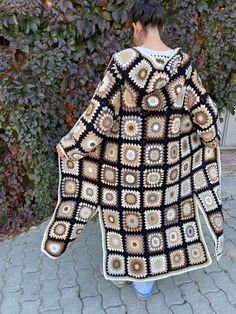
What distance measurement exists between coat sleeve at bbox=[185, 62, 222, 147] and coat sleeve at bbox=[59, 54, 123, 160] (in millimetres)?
389

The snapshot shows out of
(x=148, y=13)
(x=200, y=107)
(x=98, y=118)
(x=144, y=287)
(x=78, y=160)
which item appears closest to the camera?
(x=148, y=13)

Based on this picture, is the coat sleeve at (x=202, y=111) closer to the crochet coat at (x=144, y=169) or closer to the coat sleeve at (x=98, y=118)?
the crochet coat at (x=144, y=169)

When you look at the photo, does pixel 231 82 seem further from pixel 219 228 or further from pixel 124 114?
pixel 124 114

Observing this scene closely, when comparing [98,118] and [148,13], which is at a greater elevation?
[148,13]

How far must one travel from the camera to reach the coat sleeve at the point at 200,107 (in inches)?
76.5

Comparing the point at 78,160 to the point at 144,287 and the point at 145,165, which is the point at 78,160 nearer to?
the point at 145,165

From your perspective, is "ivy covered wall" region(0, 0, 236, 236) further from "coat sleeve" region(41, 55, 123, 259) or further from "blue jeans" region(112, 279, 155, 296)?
"blue jeans" region(112, 279, 155, 296)

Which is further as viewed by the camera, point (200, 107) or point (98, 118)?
point (200, 107)

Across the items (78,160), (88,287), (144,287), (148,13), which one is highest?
(148,13)

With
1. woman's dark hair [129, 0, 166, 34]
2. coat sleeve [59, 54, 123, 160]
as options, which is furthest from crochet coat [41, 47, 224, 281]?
woman's dark hair [129, 0, 166, 34]

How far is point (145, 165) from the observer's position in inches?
78.3

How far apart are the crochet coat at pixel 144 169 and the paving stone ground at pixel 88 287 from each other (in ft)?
0.72

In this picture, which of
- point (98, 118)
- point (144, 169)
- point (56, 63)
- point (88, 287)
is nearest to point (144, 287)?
point (88, 287)

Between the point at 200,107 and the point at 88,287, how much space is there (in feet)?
4.62
